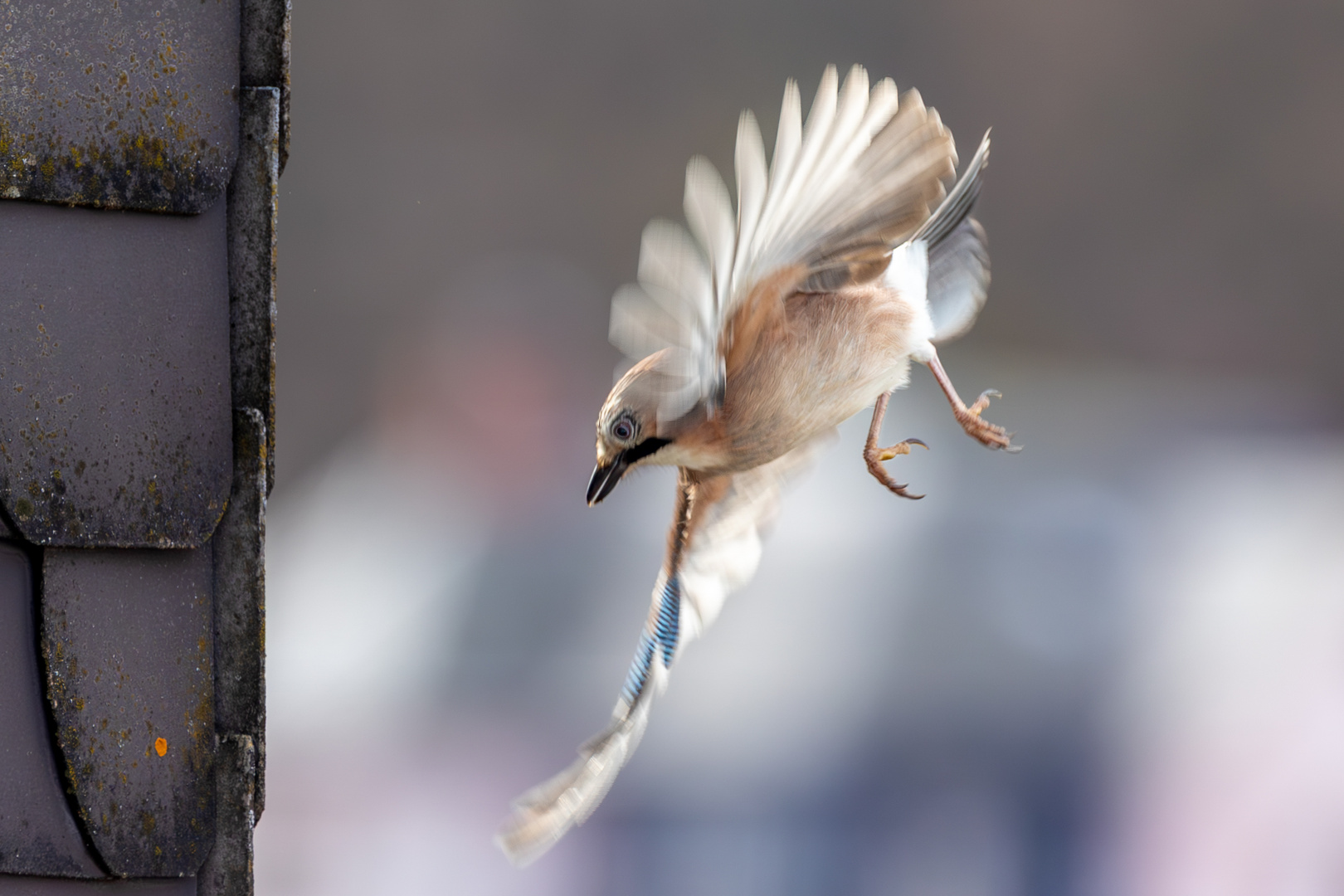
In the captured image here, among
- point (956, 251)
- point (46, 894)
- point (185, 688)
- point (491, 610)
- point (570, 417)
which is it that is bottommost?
point (491, 610)

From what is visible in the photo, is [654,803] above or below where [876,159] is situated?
below

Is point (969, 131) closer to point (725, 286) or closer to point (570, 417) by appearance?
point (570, 417)

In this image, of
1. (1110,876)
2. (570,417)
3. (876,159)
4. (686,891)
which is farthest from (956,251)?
(1110,876)

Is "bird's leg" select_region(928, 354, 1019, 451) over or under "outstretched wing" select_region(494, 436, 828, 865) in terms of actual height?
over

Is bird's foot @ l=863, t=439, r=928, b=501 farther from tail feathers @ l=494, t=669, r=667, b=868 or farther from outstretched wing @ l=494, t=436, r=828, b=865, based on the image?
tail feathers @ l=494, t=669, r=667, b=868

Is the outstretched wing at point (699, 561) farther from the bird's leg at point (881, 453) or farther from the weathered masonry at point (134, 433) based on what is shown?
the weathered masonry at point (134, 433)

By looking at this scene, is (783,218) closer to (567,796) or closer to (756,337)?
(756,337)

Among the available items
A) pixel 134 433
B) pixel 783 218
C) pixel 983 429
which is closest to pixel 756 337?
pixel 783 218

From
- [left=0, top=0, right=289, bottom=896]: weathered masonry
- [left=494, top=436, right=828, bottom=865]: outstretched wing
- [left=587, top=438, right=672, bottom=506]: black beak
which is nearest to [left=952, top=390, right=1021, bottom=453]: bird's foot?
[left=494, top=436, right=828, bottom=865]: outstretched wing
